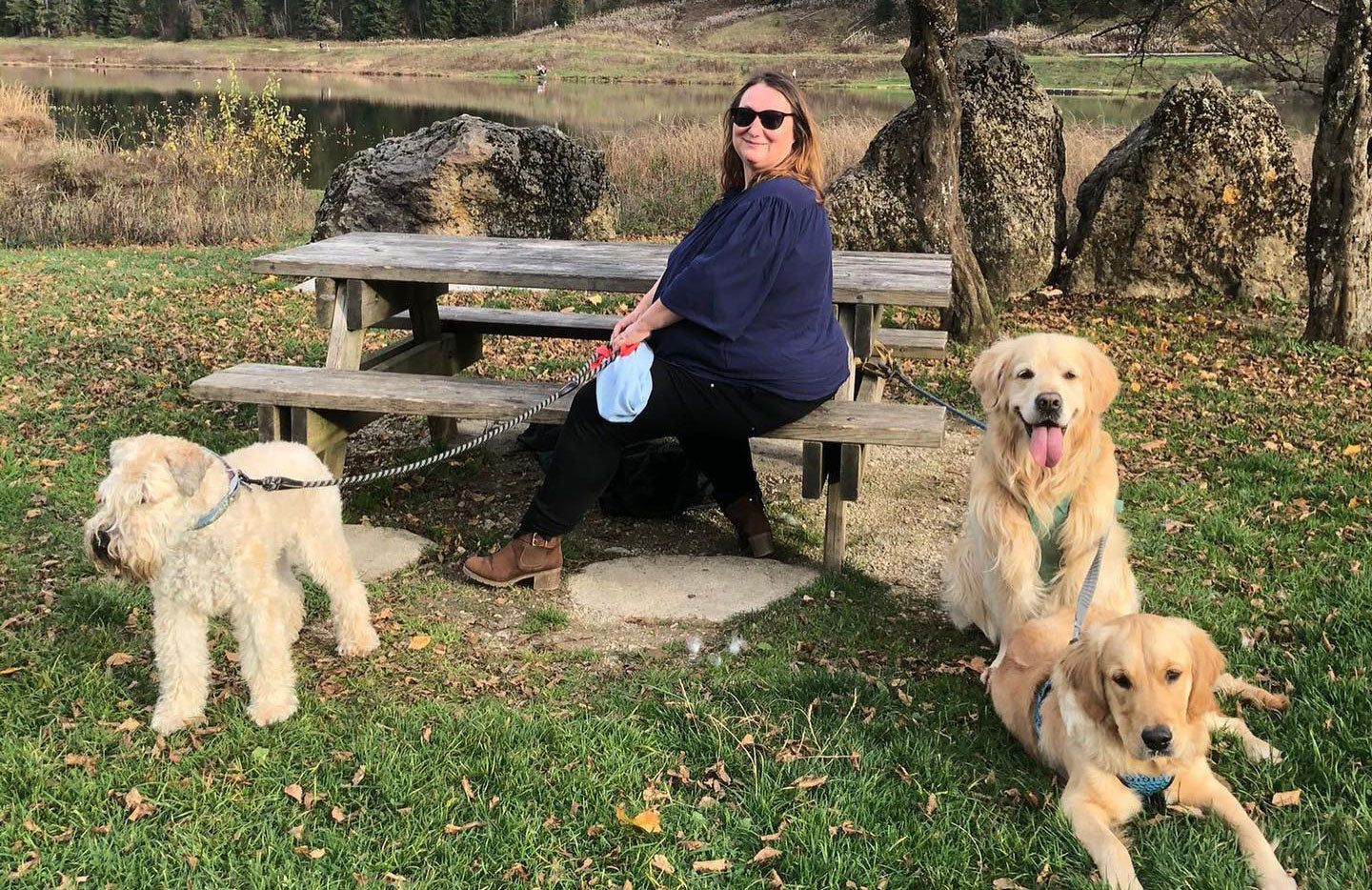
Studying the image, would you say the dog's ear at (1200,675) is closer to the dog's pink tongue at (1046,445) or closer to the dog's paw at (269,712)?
the dog's pink tongue at (1046,445)

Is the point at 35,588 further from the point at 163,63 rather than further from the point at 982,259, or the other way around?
the point at 163,63

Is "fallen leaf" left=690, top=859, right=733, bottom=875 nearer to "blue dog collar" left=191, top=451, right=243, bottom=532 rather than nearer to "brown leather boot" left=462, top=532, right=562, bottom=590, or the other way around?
"blue dog collar" left=191, top=451, right=243, bottom=532

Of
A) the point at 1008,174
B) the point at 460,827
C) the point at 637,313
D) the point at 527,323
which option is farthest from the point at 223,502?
the point at 1008,174

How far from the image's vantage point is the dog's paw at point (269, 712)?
3561mm

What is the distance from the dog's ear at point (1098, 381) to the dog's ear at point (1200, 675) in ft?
3.62

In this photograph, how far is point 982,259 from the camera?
10094 mm

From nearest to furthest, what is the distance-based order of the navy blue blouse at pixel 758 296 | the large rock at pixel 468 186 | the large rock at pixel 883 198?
the navy blue blouse at pixel 758 296 → the large rock at pixel 883 198 → the large rock at pixel 468 186

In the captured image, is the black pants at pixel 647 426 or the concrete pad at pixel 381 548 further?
the concrete pad at pixel 381 548

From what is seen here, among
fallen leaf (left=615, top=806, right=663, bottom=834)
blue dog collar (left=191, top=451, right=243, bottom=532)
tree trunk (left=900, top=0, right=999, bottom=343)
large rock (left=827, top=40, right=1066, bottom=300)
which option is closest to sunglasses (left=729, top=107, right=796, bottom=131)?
blue dog collar (left=191, top=451, right=243, bottom=532)

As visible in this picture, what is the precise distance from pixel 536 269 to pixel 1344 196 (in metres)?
6.26

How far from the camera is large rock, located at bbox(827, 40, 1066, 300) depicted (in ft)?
32.8

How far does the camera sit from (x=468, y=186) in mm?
11805

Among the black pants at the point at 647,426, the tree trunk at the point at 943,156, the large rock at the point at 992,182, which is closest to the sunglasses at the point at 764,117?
the black pants at the point at 647,426

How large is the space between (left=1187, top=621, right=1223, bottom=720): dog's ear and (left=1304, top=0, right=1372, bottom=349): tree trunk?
647 centimetres
